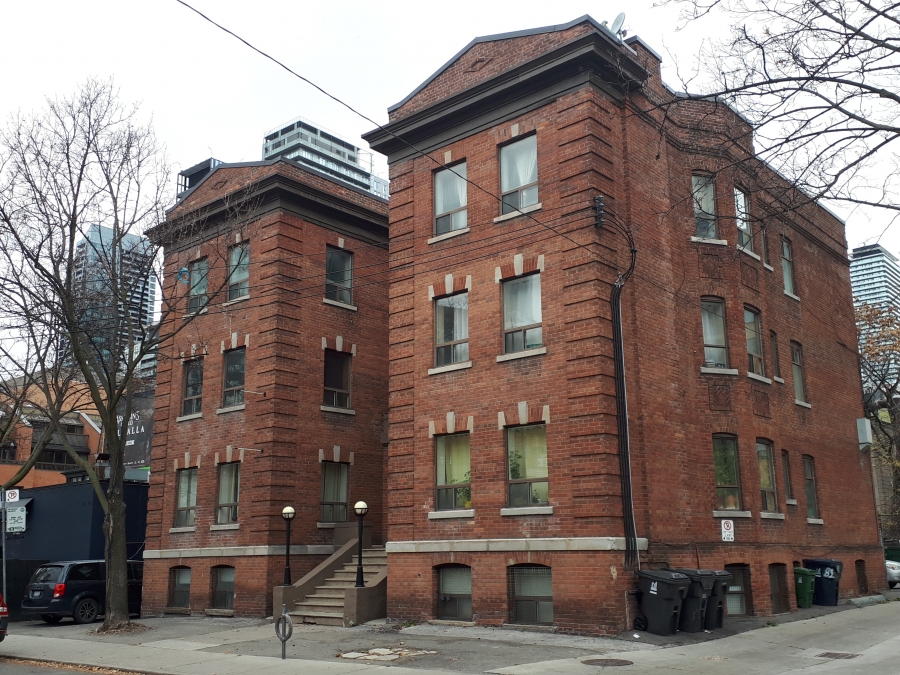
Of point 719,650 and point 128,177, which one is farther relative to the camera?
point 128,177

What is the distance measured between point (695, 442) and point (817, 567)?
5.92 meters

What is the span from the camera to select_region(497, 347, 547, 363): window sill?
60.9 ft

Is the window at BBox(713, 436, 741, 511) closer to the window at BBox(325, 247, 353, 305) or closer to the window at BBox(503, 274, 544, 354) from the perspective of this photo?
the window at BBox(503, 274, 544, 354)

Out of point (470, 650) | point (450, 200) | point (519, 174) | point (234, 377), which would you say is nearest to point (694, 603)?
point (470, 650)

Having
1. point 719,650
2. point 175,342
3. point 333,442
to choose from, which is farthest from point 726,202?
→ point 175,342

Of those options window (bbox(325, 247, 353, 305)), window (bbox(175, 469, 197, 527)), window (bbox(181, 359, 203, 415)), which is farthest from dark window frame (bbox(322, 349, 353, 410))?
window (bbox(175, 469, 197, 527))

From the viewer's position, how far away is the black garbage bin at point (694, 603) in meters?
16.6

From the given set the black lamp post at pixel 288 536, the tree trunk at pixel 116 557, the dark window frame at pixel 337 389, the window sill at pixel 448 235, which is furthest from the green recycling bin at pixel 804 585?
the tree trunk at pixel 116 557

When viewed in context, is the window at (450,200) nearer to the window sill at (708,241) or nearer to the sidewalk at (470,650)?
the window sill at (708,241)

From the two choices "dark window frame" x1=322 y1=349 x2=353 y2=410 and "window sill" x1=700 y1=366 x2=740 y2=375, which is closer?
"window sill" x1=700 y1=366 x2=740 y2=375

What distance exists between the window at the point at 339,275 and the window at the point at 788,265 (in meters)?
13.1

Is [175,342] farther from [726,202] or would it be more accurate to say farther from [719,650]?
[719,650]

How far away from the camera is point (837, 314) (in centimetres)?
2844

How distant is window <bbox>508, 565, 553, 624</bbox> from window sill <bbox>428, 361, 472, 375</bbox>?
4.65 metres
